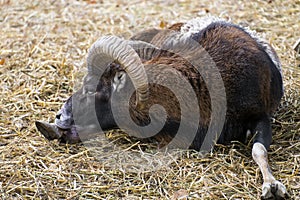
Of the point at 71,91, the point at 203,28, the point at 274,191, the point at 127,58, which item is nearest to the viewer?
the point at 274,191

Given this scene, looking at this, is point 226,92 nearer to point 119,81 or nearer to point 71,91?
point 119,81

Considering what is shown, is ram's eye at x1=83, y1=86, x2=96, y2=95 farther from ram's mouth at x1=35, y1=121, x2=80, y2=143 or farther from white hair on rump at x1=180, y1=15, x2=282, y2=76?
white hair on rump at x1=180, y1=15, x2=282, y2=76

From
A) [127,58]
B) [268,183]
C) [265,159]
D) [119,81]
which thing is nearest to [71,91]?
[119,81]

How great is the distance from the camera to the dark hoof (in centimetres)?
543

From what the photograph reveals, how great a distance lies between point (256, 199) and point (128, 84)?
1.53 m

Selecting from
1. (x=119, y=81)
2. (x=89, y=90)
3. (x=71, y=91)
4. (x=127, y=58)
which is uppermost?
(x=127, y=58)

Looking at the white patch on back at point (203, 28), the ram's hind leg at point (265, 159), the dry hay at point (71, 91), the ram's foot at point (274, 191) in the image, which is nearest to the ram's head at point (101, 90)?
the dry hay at point (71, 91)

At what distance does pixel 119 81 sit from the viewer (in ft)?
17.2

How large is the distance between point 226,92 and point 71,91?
2130 millimetres

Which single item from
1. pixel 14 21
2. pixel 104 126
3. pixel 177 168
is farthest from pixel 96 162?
pixel 14 21

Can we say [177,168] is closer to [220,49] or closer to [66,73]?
[220,49]

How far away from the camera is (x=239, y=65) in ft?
17.0

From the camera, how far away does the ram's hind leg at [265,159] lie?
176 inches

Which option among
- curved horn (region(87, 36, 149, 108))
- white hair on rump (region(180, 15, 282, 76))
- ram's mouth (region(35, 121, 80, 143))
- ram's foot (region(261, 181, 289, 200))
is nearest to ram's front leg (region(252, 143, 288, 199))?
ram's foot (region(261, 181, 289, 200))
